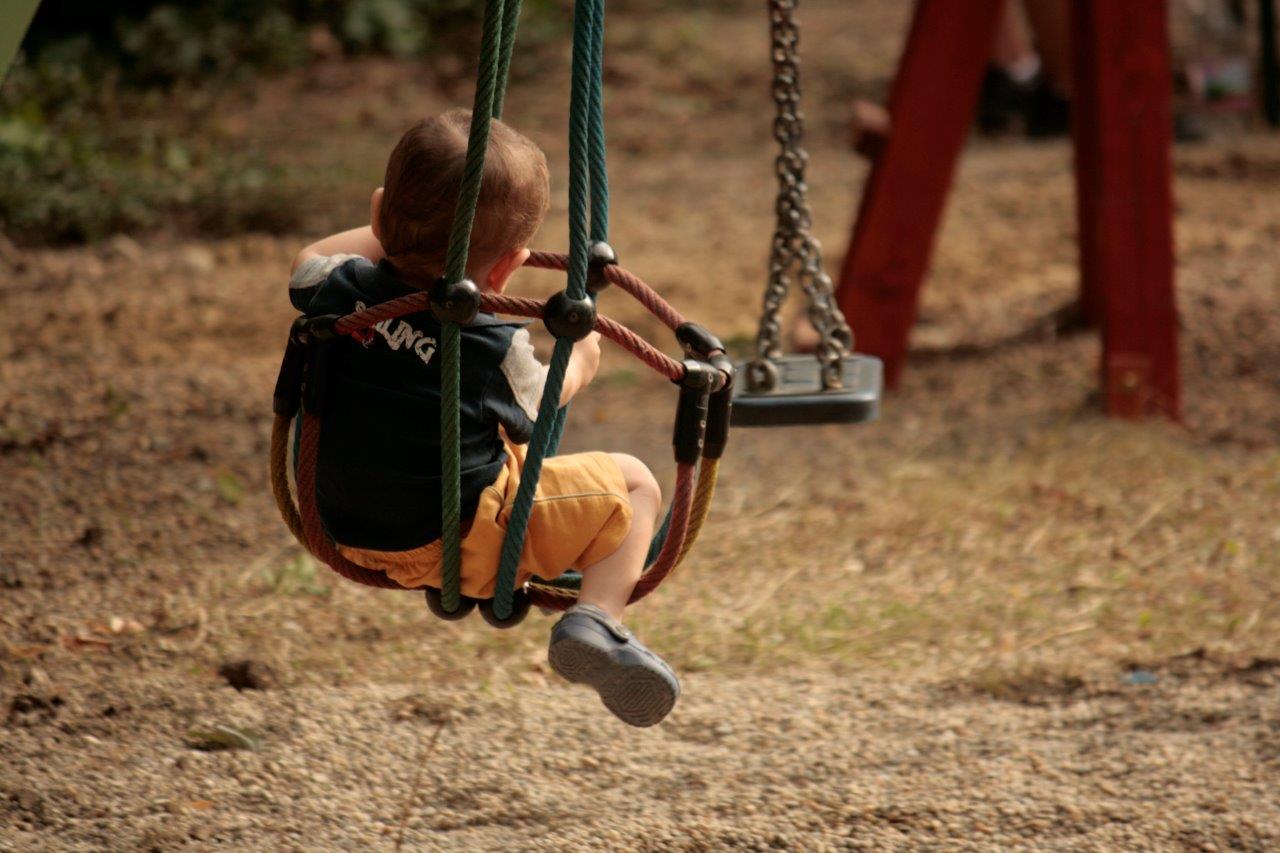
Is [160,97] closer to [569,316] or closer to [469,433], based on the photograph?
[469,433]

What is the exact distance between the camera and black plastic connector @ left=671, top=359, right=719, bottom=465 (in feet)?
6.81

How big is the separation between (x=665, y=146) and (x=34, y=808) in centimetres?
592

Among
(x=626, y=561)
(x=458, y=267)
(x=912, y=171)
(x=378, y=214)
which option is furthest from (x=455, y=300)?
(x=912, y=171)

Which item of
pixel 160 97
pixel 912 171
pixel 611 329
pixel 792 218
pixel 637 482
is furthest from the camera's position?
pixel 160 97

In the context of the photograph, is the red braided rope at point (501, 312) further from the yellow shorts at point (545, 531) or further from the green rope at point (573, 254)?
the yellow shorts at point (545, 531)

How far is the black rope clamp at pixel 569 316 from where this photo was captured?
1.96 m

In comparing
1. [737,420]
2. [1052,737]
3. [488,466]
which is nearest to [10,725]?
[488,466]

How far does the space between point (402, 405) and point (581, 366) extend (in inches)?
10.3

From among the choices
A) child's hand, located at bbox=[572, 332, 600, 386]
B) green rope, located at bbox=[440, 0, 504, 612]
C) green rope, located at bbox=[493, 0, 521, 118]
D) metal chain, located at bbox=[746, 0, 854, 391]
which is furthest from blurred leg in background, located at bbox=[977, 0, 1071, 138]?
green rope, located at bbox=[440, 0, 504, 612]

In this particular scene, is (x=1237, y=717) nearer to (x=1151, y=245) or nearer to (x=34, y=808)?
(x=1151, y=245)

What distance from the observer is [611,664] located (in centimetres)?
209

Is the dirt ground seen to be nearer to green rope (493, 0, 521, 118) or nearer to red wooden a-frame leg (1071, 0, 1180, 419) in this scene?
red wooden a-frame leg (1071, 0, 1180, 419)

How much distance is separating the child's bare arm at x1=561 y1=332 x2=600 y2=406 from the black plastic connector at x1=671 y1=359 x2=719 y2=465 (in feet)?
0.48

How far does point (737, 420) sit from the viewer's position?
2.84 m
